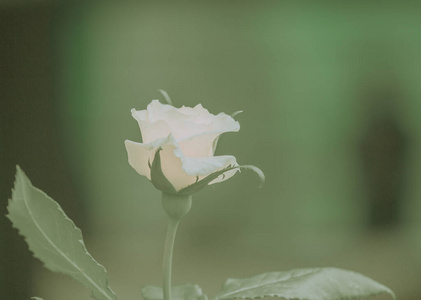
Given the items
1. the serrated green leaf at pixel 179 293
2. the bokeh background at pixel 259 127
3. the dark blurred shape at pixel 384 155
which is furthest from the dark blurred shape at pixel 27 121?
the serrated green leaf at pixel 179 293

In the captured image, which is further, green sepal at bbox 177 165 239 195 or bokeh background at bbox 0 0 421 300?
bokeh background at bbox 0 0 421 300

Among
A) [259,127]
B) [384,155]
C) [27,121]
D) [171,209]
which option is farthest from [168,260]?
[384,155]

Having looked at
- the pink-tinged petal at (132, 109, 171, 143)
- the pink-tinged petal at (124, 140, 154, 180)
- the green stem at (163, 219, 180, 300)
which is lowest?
the green stem at (163, 219, 180, 300)

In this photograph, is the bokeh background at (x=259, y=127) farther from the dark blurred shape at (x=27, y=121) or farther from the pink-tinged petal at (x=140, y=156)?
the pink-tinged petal at (x=140, y=156)

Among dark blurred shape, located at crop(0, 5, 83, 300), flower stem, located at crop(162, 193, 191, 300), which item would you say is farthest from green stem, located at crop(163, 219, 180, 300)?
dark blurred shape, located at crop(0, 5, 83, 300)

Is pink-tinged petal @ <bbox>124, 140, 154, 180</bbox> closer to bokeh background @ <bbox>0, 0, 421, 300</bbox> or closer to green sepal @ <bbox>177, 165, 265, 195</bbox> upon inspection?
green sepal @ <bbox>177, 165, 265, 195</bbox>

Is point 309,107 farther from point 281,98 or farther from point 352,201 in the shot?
point 352,201

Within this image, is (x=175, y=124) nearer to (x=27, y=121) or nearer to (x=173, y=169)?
(x=173, y=169)
